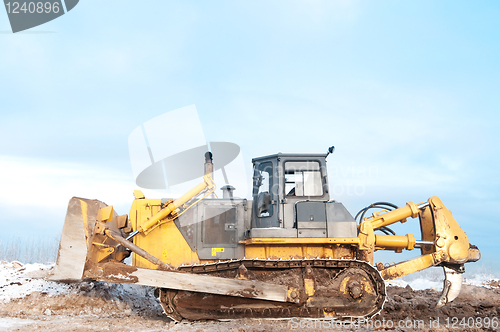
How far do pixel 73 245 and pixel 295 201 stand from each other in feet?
14.5

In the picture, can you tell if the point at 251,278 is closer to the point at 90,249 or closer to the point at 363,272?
the point at 363,272

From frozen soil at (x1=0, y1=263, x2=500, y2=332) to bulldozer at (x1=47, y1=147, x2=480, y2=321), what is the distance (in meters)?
0.37

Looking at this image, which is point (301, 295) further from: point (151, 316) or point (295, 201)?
point (151, 316)

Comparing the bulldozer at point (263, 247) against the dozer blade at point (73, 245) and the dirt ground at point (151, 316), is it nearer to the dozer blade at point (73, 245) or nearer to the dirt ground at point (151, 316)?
the dozer blade at point (73, 245)

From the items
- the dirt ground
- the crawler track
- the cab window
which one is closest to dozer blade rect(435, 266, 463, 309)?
the dirt ground

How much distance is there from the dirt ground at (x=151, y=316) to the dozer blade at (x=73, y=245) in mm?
953

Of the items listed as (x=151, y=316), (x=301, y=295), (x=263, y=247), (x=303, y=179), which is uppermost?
(x=303, y=179)

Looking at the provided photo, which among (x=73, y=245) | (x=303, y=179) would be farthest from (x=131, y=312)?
(x=303, y=179)

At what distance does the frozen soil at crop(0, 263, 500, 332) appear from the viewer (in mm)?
7043

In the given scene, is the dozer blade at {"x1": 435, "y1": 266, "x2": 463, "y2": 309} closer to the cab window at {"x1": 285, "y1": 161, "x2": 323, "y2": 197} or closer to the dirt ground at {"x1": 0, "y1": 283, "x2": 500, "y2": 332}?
the dirt ground at {"x1": 0, "y1": 283, "x2": 500, "y2": 332}

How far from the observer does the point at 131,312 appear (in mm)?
9125

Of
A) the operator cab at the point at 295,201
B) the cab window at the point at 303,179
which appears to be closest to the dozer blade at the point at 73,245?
the operator cab at the point at 295,201

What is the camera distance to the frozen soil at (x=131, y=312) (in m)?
7.04

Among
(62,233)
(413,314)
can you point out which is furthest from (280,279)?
(62,233)
